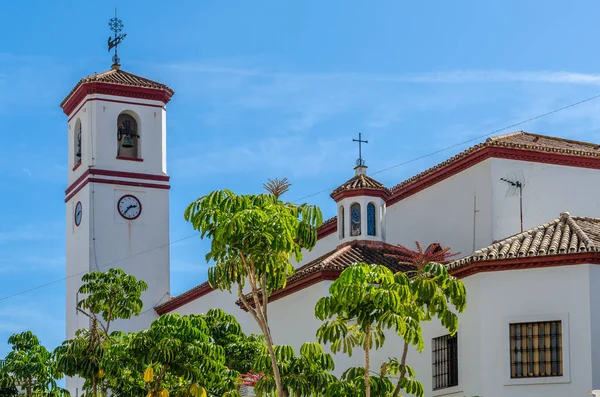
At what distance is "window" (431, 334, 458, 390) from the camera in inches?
1045

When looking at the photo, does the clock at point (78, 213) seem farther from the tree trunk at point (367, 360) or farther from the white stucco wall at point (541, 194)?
the tree trunk at point (367, 360)

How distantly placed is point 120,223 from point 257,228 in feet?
80.0

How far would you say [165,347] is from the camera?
23.6m

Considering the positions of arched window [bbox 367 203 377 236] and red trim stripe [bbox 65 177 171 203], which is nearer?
arched window [bbox 367 203 377 236]

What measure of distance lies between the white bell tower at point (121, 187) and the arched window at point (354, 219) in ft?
41.1

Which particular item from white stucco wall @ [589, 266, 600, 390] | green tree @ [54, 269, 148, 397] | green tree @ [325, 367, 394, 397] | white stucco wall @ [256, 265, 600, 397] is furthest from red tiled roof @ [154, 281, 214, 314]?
green tree @ [325, 367, 394, 397]

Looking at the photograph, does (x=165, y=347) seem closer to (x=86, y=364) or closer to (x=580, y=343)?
(x=86, y=364)

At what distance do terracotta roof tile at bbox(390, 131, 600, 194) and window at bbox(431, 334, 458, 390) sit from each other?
5.27 m

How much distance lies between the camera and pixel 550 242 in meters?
26.0

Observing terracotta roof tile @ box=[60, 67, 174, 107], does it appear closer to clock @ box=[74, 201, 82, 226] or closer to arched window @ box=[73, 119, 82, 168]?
arched window @ box=[73, 119, 82, 168]

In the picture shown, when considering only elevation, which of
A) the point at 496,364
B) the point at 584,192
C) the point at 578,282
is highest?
the point at 584,192

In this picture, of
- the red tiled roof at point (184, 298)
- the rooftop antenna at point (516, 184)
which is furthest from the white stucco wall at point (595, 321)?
the red tiled roof at point (184, 298)

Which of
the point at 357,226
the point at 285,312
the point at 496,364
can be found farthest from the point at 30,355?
the point at 496,364

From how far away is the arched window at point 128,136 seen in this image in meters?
43.2
